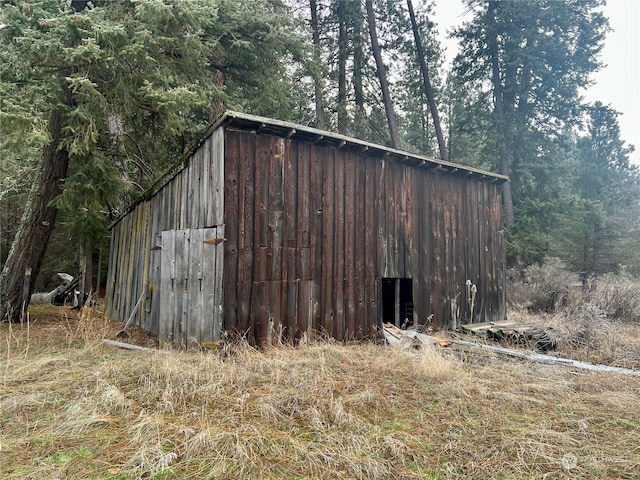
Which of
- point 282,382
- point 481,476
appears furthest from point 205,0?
point 481,476

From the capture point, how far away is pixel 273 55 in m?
11.0

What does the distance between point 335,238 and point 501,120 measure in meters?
13.5

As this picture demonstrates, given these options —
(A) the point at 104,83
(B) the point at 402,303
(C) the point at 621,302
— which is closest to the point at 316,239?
(B) the point at 402,303

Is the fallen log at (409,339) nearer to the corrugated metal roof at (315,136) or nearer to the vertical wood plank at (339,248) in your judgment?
the vertical wood plank at (339,248)

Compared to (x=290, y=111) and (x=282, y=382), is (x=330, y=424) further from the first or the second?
(x=290, y=111)

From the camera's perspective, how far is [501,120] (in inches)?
681

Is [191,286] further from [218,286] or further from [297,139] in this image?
[297,139]

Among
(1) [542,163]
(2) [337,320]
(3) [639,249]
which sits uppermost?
(1) [542,163]

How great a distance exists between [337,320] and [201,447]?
4543mm

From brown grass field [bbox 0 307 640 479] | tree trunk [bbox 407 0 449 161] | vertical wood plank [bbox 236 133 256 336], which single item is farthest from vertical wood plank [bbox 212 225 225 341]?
tree trunk [bbox 407 0 449 161]

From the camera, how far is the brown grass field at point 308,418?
2.81 meters

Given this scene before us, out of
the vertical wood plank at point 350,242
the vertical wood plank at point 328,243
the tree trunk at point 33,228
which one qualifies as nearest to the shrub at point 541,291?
the vertical wood plank at point 350,242

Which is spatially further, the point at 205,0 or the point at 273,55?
the point at 273,55

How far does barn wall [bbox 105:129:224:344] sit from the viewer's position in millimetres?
6367
